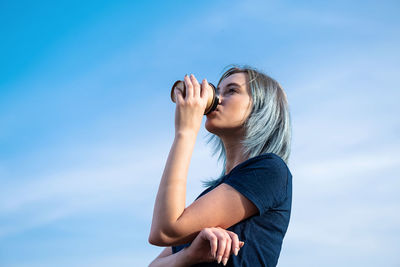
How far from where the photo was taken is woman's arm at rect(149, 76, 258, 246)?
224 centimetres

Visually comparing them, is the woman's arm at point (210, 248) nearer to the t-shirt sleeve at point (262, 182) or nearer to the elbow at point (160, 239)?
the elbow at point (160, 239)

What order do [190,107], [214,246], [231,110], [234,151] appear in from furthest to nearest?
[234,151] → [231,110] → [190,107] → [214,246]

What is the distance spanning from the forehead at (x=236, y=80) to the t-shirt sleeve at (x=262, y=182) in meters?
0.63

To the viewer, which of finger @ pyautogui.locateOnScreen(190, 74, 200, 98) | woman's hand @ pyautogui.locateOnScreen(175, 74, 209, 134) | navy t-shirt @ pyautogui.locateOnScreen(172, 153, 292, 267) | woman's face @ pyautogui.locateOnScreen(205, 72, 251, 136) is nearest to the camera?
navy t-shirt @ pyautogui.locateOnScreen(172, 153, 292, 267)

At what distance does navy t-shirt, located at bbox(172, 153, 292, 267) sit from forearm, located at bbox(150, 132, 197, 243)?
0.90 ft

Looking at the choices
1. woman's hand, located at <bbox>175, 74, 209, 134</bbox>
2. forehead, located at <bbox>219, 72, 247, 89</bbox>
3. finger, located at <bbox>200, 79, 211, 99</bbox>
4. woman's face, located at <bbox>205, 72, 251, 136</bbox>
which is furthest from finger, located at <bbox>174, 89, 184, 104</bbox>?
forehead, located at <bbox>219, 72, 247, 89</bbox>

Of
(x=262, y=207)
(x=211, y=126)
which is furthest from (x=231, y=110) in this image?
(x=262, y=207)

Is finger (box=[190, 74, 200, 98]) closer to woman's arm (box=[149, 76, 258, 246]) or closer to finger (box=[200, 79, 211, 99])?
finger (box=[200, 79, 211, 99])

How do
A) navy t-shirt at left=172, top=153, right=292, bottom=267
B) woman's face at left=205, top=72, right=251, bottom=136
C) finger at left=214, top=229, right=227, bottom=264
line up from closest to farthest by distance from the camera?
finger at left=214, top=229, right=227, bottom=264, navy t-shirt at left=172, top=153, right=292, bottom=267, woman's face at left=205, top=72, right=251, bottom=136

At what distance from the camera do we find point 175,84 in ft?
8.90

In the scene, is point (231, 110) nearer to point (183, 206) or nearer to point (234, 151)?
point (234, 151)

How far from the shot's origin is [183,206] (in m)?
2.28

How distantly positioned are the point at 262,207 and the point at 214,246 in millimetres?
469

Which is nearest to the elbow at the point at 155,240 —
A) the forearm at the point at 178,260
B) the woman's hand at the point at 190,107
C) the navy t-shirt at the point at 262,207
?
the forearm at the point at 178,260
